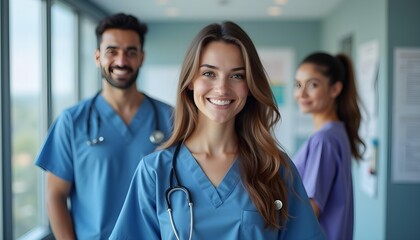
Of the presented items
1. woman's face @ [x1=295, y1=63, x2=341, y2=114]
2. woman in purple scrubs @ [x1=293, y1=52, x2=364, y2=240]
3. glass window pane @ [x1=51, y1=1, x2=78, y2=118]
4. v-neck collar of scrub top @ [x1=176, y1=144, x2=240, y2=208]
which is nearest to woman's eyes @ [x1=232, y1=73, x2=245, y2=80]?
v-neck collar of scrub top @ [x1=176, y1=144, x2=240, y2=208]

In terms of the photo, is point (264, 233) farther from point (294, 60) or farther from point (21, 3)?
point (294, 60)

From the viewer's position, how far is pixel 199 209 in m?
1.19

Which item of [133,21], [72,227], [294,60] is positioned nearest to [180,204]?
[72,227]

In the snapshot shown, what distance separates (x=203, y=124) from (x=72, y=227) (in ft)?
2.71

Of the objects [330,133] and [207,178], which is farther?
[330,133]

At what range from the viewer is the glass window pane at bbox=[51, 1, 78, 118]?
12.2 feet

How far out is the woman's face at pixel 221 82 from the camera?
3.91 ft

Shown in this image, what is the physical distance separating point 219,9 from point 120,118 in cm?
339

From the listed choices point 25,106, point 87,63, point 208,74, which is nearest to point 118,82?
point 208,74

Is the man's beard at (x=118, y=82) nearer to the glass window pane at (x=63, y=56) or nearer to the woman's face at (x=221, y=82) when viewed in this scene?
the woman's face at (x=221, y=82)

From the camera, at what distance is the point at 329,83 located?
1.98 m

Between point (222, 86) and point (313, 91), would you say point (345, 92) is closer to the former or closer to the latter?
point (313, 91)

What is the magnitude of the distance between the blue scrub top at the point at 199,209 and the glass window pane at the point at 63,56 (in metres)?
2.62

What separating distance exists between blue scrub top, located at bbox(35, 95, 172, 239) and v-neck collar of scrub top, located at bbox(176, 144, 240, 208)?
1.86 ft
